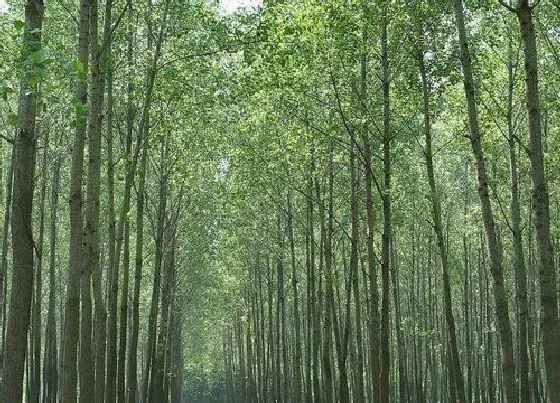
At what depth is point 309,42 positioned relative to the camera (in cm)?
1586

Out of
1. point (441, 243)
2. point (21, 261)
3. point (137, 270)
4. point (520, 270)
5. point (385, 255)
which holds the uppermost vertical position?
point (441, 243)

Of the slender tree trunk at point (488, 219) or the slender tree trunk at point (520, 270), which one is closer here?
the slender tree trunk at point (488, 219)

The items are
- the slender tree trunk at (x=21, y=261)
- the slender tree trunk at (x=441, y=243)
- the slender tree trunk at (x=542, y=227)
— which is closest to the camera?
the slender tree trunk at (x=21, y=261)

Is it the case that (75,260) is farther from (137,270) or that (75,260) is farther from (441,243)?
(441,243)

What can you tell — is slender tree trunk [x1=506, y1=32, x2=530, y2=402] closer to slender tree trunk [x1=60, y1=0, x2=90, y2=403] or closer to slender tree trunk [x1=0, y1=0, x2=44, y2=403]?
slender tree trunk [x1=60, y1=0, x2=90, y2=403]

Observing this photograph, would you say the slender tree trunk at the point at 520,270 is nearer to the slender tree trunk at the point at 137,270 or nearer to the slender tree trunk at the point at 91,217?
the slender tree trunk at the point at 137,270

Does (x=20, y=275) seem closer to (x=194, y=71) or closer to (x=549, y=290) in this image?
(x=549, y=290)

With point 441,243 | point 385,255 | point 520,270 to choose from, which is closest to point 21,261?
point 385,255

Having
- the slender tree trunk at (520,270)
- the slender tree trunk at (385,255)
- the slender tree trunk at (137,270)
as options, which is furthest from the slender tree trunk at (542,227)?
the slender tree trunk at (137,270)

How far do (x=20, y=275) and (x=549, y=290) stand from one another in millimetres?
6318

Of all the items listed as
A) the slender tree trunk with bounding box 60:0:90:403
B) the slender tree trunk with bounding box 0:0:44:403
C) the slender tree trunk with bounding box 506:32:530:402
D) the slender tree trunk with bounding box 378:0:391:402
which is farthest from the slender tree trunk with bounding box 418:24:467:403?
the slender tree trunk with bounding box 0:0:44:403

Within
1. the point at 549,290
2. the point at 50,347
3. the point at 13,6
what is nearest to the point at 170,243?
the point at 50,347

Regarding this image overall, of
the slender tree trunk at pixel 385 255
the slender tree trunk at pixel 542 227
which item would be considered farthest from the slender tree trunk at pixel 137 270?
the slender tree trunk at pixel 542 227

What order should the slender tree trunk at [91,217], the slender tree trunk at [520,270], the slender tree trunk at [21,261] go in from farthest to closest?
the slender tree trunk at [520,270] < the slender tree trunk at [91,217] < the slender tree trunk at [21,261]
